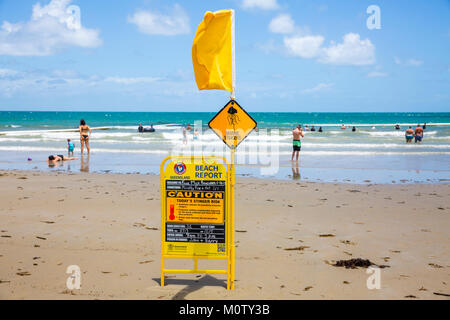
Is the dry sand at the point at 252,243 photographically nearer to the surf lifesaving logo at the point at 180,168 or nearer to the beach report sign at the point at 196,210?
the beach report sign at the point at 196,210

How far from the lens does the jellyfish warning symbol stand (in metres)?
4.28

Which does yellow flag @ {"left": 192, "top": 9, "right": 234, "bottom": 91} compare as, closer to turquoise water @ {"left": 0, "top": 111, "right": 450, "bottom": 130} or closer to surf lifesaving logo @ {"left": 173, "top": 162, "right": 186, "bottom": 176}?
surf lifesaving logo @ {"left": 173, "top": 162, "right": 186, "bottom": 176}

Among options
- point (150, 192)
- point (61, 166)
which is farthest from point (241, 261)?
point (61, 166)

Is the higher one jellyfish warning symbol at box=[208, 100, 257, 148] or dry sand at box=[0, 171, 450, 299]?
jellyfish warning symbol at box=[208, 100, 257, 148]

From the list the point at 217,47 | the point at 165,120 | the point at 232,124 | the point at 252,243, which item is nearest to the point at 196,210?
the point at 232,124

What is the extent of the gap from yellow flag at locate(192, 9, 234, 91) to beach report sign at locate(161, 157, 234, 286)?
0.87 metres

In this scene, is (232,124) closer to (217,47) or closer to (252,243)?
(217,47)

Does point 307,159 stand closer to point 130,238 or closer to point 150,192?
point 150,192

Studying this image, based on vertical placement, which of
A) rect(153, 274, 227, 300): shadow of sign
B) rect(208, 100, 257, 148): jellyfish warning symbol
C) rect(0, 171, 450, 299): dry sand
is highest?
rect(208, 100, 257, 148): jellyfish warning symbol

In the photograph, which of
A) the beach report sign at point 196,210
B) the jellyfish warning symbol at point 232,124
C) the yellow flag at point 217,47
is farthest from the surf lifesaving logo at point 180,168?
the yellow flag at point 217,47

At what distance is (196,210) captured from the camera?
4492 mm

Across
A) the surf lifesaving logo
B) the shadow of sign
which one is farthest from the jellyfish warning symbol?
the shadow of sign

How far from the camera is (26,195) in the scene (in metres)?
9.88

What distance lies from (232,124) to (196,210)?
1.03 m
